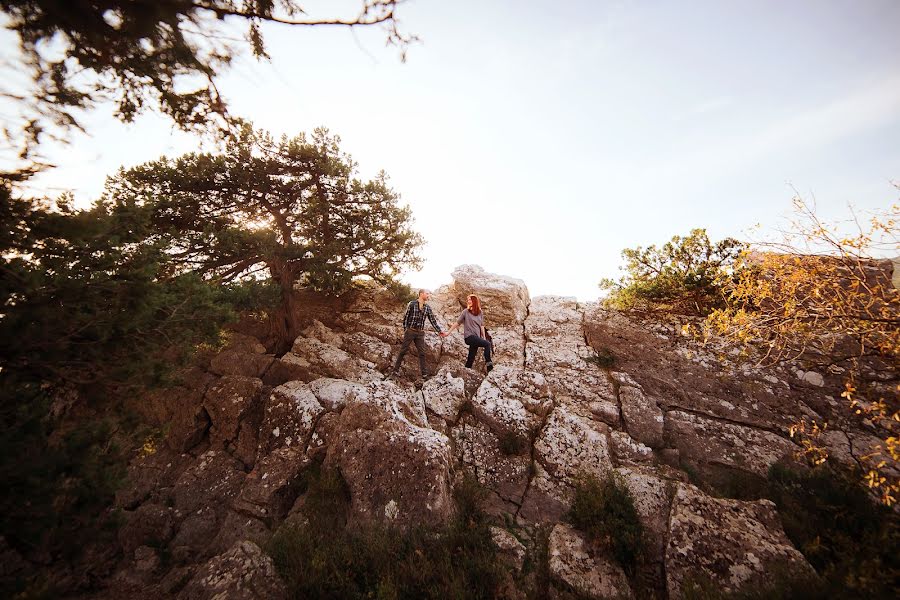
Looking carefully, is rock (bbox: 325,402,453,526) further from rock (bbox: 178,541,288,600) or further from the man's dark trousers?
the man's dark trousers

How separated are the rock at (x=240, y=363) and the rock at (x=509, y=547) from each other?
7.25 m

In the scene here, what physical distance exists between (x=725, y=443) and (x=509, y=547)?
5.70m

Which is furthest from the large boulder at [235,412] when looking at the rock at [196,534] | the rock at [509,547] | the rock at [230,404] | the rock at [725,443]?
the rock at [725,443]

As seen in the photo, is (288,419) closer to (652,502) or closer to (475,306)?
(475,306)

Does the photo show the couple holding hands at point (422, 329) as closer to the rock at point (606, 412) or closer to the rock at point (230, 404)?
the rock at point (606, 412)

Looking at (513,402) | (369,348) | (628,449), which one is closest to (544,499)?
(513,402)

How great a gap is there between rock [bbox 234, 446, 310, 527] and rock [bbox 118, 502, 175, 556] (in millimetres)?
1229

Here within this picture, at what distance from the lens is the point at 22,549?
2676 mm

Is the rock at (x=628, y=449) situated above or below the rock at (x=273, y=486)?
above

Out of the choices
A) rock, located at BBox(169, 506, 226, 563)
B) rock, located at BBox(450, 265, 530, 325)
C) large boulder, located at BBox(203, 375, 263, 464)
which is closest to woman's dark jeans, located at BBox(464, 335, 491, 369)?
rock, located at BBox(450, 265, 530, 325)

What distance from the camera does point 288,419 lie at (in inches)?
266

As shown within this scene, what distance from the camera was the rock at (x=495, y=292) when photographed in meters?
11.5

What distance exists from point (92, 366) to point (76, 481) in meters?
1.23

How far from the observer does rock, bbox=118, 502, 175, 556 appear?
Result: 5.16 meters
